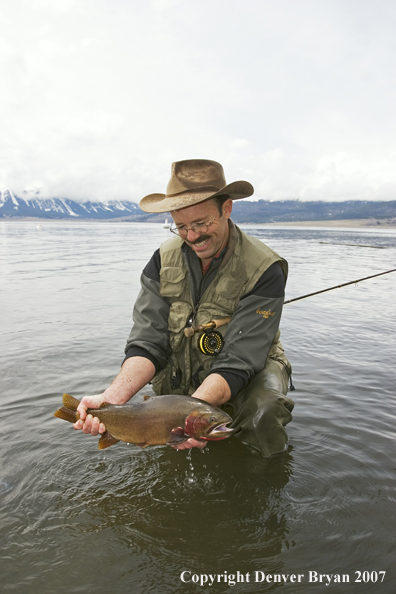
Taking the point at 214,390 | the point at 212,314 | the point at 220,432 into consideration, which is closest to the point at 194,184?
the point at 212,314

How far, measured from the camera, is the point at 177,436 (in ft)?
10.9

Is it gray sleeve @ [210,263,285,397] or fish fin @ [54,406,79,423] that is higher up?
gray sleeve @ [210,263,285,397]

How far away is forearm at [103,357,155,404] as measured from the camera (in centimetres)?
388

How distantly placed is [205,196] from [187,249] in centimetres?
84

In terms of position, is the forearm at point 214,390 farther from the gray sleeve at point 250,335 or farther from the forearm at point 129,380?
the forearm at point 129,380

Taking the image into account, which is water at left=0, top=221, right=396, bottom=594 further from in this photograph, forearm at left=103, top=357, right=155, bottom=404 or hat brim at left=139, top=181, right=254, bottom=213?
hat brim at left=139, top=181, right=254, bottom=213

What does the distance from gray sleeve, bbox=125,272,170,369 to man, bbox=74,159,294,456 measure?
11mm

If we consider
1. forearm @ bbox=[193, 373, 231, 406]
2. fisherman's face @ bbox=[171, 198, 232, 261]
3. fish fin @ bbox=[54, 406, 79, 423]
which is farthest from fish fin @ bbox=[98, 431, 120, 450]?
fisherman's face @ bbox=[171, 198, 232, 261]

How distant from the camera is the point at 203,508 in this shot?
11.7 ft

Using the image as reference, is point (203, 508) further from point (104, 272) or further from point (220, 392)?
point (104, 272)

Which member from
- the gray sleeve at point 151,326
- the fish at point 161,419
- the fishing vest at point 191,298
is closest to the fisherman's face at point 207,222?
the fishing vest at point 191,298

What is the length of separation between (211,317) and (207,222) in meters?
1.00

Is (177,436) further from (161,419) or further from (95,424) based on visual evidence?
(95,424)

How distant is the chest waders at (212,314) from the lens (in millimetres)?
4113
